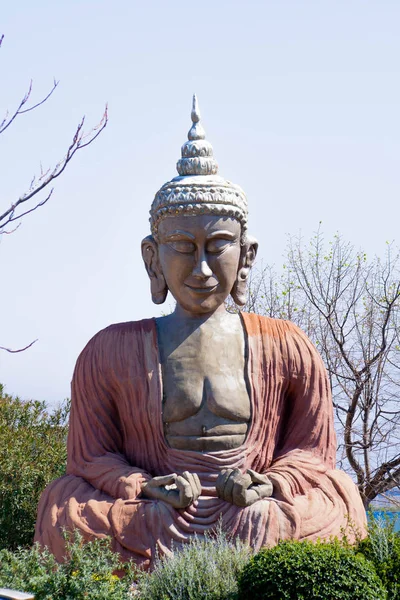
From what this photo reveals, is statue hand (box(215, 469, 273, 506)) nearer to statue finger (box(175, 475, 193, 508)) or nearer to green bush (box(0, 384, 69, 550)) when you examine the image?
statue finger (box(175, 475, 193, 508))

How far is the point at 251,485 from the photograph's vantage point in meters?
7.84

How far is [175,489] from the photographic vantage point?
7723 mm

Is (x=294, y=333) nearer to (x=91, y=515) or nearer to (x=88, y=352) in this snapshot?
(x=88, y=352)

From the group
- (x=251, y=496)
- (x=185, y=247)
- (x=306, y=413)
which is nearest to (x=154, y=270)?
(x=185, y=247)

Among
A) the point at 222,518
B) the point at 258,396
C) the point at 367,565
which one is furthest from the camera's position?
the point at 258,396

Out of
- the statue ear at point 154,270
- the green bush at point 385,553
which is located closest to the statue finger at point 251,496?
the green bush at point 385,553

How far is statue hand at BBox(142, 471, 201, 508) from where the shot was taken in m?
7.59

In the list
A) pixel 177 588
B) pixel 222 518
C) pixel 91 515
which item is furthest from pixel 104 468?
pixel 177 588

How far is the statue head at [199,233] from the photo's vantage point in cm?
813

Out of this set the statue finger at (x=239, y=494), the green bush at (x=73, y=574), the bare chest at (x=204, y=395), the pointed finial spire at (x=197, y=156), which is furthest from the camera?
the pointed finial spire at (x=197, y=156)

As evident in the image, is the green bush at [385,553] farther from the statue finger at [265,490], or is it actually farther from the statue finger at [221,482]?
the statue finger at [221,482]

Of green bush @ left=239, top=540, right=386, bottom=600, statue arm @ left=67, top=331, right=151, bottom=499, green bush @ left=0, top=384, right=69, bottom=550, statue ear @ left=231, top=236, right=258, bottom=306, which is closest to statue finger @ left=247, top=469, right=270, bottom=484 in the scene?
statue arm @ left=67, top=331, right=151, bottom=499

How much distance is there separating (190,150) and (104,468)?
2471mm

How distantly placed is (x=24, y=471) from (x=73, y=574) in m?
4.03
